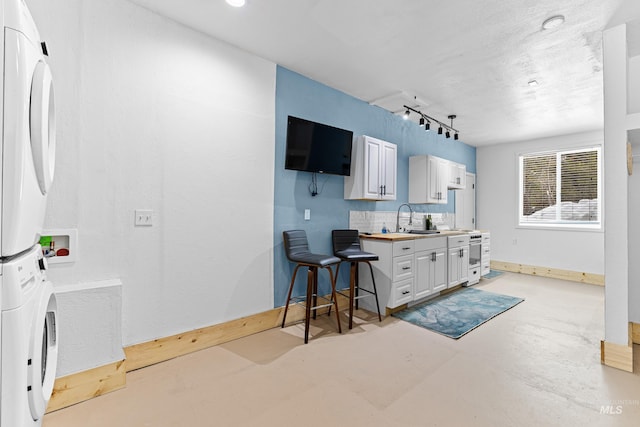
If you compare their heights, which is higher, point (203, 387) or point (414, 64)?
point (414, 64)

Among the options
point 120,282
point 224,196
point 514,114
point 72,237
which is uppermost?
point 514,114

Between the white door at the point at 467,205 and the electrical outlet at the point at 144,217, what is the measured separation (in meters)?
5.56

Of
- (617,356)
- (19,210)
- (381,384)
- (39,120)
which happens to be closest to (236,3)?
(39,120)

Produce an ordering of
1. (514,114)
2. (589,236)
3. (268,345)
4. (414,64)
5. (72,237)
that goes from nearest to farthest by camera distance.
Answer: (72,237)
(268,345)
(414,64)
(514,114)
(589,236)

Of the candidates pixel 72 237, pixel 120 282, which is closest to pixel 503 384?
pixel 120 282

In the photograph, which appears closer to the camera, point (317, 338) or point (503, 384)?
point (503, 384)

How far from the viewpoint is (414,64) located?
9.86 ft

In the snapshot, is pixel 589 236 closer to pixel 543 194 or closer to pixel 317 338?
pixel 543 194

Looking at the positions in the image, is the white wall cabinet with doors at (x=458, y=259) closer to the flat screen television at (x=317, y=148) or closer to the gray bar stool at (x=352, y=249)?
the gray bar stool at (x=352, y=249)

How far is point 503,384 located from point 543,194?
516 centimetres

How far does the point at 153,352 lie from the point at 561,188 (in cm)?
699

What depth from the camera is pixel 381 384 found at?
2.02 meters

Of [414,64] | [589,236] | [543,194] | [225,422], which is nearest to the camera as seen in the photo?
[225,422]

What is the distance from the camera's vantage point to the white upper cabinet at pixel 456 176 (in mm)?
5258
